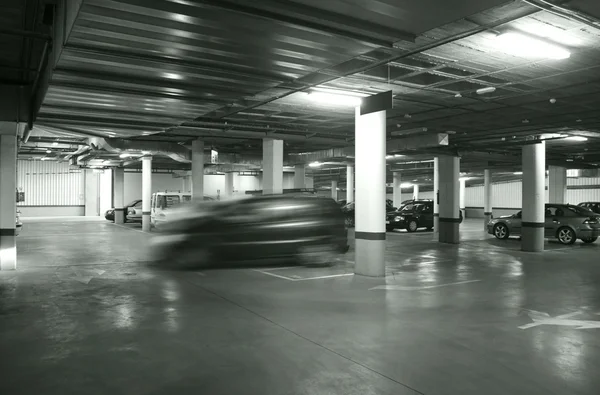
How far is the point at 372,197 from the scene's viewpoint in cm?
986

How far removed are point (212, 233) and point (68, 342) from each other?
180 inches

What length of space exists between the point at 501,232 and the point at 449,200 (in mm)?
3209

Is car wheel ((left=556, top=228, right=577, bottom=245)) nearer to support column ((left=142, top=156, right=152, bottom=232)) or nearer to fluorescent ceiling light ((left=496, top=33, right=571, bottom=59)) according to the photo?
fluorescent ceiling light ((left=496, top=33, right=571, bottom=59))

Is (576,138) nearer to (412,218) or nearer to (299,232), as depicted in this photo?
Answer: (412,218)

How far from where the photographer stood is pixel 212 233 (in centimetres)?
969

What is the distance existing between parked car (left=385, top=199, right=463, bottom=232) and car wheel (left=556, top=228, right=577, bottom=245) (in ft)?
22.3

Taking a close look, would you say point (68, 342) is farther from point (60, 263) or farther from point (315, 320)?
point (60, 263)

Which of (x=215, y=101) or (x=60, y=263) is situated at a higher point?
(x=215, y=101)

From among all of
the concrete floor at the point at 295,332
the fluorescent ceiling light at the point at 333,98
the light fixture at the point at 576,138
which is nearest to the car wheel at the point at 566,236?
the light fixture at the point at 576,138

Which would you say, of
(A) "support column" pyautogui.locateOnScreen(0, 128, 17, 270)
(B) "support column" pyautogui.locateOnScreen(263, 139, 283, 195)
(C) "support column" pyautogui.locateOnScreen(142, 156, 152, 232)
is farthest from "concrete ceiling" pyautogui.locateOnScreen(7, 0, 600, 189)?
(C) "support column" pyautogui.locateOnScreen(142, 156, 152, 232)

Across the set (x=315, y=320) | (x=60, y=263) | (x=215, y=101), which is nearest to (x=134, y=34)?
(x=215, y=101)

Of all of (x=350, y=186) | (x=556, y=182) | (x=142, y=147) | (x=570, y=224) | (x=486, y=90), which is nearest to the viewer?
(x=486, y=90)

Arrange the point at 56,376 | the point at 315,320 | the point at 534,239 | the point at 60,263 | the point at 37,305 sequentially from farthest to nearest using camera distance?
the point at 534,239 → the point at 60,263 → the point at 37,305 → the point at 315,320 → the point at 56,376

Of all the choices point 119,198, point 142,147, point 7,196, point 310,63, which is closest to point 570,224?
point 310,63
